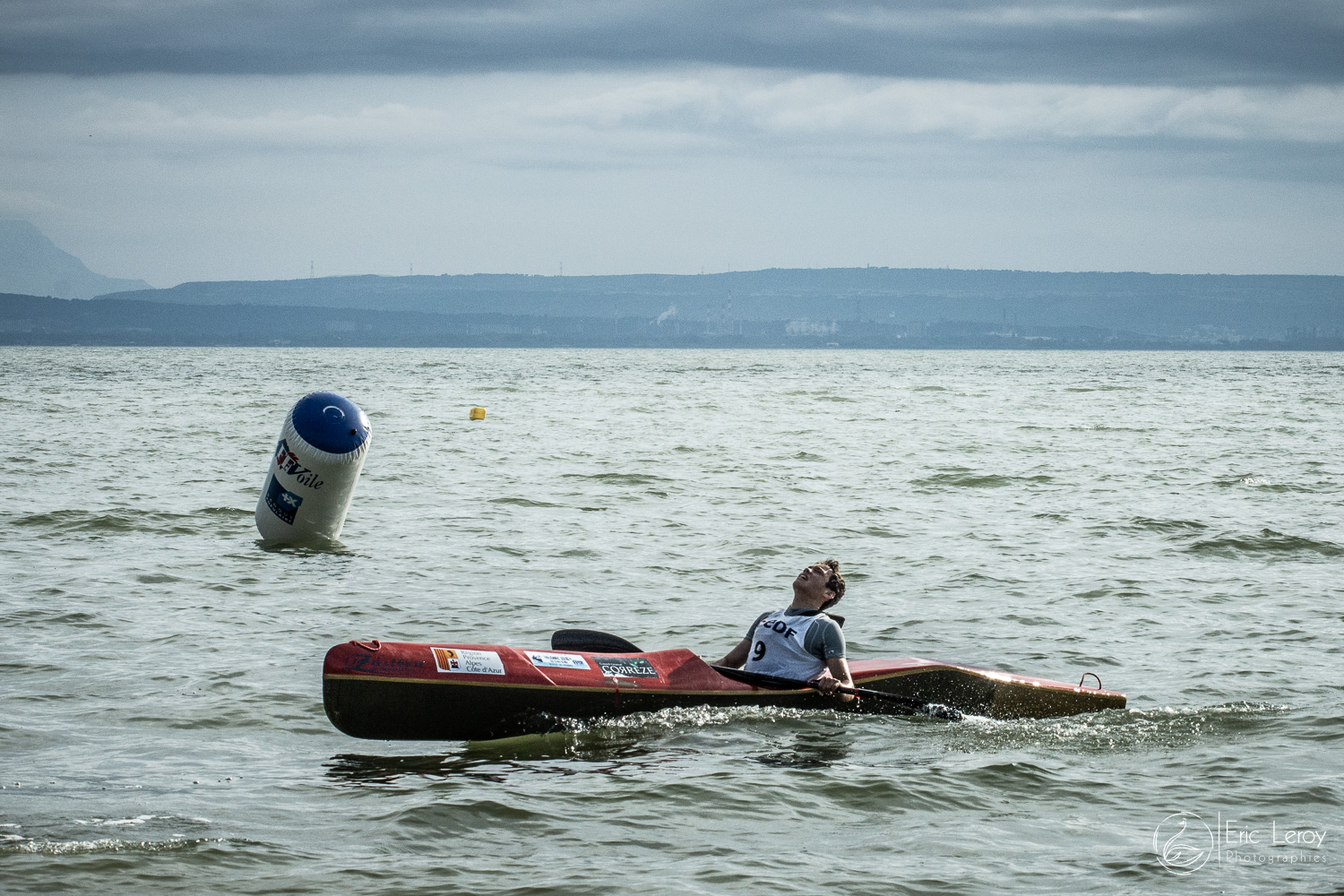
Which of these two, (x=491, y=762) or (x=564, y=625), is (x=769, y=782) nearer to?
(x=491, y=762)

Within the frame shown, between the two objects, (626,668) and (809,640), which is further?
(809,640)

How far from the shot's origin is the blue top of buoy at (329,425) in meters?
15.4

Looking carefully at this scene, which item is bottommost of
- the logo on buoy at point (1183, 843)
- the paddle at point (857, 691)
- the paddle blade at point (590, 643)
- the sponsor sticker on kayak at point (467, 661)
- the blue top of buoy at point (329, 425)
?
the logo on buoy at point (1183, 843)

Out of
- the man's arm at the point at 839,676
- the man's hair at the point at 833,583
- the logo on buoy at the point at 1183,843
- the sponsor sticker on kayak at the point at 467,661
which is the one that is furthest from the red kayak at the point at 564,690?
the logo on buoy at the point at 1183,843

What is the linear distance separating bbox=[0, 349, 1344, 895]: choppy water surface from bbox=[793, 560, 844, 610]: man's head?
2.54 feet

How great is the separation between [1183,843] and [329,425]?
36.4 feet

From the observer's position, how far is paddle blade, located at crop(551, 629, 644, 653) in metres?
9.27

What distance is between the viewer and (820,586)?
9.06 meters

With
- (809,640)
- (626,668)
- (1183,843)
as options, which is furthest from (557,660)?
(1183,843)

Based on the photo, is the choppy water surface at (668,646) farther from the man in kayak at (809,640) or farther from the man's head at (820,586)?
the man's head at (820,586)

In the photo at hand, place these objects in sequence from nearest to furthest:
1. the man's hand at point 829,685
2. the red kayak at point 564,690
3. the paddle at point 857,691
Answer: the red kayak at point 564,690
the man's hand at point 829,685
the paddle at point 857,691

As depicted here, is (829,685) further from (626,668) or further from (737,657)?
(626,668)

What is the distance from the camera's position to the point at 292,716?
9047 mm

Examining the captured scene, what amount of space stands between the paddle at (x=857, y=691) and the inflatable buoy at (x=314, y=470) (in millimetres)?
7738
